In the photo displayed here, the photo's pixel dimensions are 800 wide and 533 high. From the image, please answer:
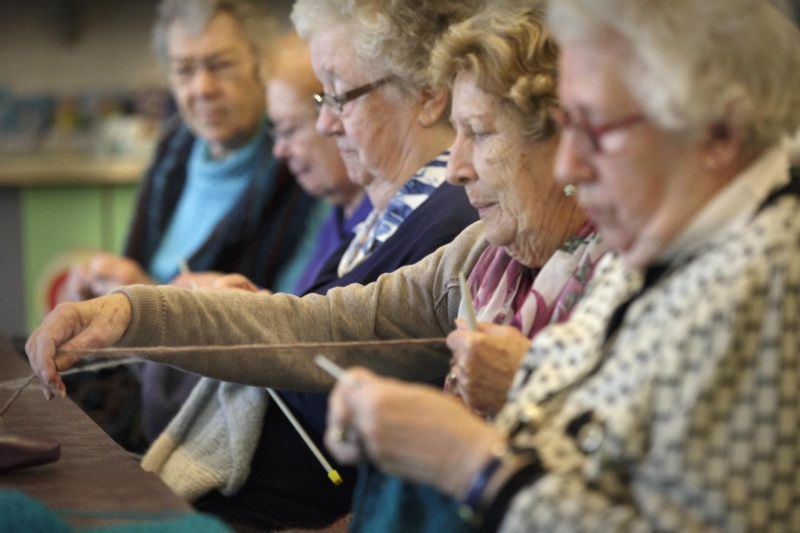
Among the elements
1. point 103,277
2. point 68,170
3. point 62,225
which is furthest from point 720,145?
point 62,225

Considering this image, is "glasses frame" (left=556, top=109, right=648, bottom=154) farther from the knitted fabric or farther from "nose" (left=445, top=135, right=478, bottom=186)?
the knitted fabric

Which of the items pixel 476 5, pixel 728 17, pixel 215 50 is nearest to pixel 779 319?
pixel 728 17

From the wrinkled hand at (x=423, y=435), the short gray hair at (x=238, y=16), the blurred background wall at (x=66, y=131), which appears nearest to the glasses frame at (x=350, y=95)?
the wrinkled hand at (x=423, y=435)

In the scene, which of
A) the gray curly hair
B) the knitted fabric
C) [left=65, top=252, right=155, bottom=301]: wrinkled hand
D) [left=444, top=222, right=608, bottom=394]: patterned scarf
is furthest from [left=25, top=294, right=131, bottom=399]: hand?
[left=65, top=252, right=155, bottom=301]: wrinkled hand

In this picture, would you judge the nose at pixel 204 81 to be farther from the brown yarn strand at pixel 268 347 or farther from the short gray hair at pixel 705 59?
the short gray hair at pixel 705 59

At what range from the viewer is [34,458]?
4.13 feet

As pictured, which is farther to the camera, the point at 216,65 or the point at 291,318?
the point at 216,65

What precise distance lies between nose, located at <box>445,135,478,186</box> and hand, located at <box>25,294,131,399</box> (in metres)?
0.48

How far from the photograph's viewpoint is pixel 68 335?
4.62 feet

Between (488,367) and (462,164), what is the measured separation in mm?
341

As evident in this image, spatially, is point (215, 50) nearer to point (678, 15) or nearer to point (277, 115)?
point (277, 115)

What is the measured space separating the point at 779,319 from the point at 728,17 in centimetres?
25

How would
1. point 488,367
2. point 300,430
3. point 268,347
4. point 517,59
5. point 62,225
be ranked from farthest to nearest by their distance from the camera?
point 62,225 < point 300,430 < point 268,347 < point 517,59 < point 488,367

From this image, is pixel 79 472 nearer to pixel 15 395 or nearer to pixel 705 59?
pixel 15 395
